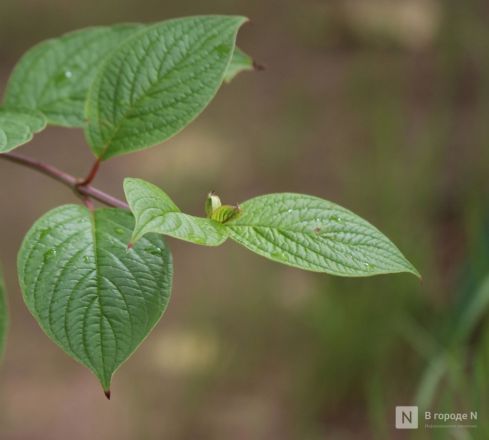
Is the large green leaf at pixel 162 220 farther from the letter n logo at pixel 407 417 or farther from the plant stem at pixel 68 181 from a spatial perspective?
the letter n logo at pixel 407 417

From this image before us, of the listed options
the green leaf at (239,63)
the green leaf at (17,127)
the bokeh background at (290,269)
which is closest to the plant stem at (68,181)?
the green leaf at (17,127)

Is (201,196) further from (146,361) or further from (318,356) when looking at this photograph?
(318,356)

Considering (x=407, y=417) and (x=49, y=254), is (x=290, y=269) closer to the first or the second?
(x=407, y=417)

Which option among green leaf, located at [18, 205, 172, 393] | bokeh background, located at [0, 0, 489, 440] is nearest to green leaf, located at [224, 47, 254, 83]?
green leaf, located at [18, 205, 172, 393]

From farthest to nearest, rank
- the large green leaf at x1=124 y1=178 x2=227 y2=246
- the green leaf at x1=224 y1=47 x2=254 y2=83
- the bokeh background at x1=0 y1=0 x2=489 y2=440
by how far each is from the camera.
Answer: the bokeh background at x1=0 y1=0 x2=489 y2=440 < the green leaf at x1=224 y1=47 x2=254 y2=83 < the large green leaf at x1=124 y1=178 x2=227 y2=246

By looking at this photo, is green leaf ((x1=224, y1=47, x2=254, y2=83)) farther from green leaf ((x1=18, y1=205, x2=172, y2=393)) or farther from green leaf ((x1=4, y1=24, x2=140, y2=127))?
green leaf ((x1=18, y1=205, x2=172, y2=393))

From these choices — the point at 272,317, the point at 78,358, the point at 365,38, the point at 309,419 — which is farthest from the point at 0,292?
the point at 365,38
